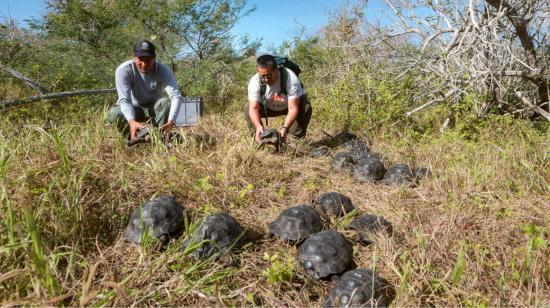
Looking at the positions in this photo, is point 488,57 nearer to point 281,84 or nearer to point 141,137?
point 281,84

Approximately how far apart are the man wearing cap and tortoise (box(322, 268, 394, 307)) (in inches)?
109

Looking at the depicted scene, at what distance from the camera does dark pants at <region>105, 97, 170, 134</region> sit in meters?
4.30

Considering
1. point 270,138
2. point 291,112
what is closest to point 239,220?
point 270,138

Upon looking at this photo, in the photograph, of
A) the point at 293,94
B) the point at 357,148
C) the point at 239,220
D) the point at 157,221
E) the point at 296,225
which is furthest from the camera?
the point at 293,94

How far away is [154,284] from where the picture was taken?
1.84 metres

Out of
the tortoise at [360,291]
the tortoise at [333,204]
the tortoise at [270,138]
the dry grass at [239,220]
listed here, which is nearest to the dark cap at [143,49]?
the dry grass at [239,220]

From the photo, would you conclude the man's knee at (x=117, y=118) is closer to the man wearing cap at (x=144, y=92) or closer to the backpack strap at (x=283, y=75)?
the man wearing cap at (x=144, y=92)

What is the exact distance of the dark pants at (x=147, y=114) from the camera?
4305mm

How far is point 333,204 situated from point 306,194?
1.22ft

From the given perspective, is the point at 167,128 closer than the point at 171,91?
Yes

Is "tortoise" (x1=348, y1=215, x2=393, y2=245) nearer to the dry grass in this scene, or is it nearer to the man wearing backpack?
the dry grass

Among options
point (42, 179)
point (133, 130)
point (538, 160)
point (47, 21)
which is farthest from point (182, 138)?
point (47, 21)

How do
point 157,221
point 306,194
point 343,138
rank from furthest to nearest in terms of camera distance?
point 343,138
point 306,194
point 157,221

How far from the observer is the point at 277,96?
194 inches
